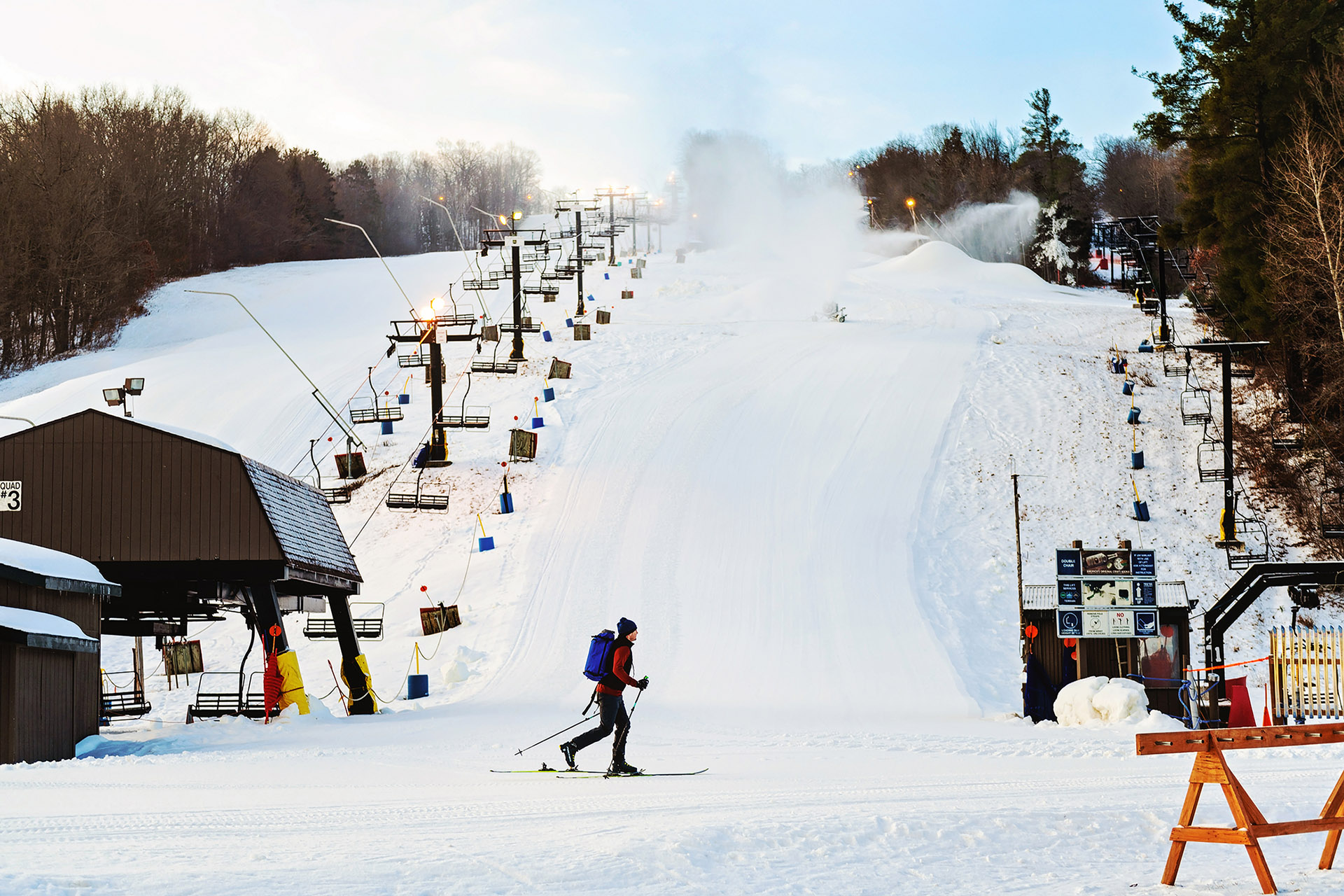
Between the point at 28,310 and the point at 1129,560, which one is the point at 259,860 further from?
the point at 28,310

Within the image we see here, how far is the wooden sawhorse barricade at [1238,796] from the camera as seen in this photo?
636 cm

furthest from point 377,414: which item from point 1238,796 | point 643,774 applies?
point 1238,796

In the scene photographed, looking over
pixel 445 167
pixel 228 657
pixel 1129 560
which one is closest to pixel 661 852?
pixel 1129 560

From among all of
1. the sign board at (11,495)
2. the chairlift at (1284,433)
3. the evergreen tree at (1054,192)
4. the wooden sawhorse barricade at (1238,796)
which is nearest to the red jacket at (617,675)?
the wooden sawhorse barricade at (1238,796)

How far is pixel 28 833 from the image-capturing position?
24.5ft

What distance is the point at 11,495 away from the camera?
1803 centimetres

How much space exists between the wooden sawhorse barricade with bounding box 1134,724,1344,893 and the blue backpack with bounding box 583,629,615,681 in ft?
19.0

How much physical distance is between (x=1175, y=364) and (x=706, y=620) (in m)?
25.9

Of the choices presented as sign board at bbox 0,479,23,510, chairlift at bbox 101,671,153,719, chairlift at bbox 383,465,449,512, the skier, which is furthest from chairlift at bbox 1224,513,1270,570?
sign board at bbox 0,479,23,510

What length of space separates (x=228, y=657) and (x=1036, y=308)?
151ft

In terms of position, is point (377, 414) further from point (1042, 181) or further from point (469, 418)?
point (1042, 181)

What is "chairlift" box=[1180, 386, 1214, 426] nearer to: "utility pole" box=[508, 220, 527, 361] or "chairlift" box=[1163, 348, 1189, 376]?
"chairlift" box=[1163, 348, 1189, 376]

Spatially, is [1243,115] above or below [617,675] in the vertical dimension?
above

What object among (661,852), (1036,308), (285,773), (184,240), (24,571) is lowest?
(285,773)
